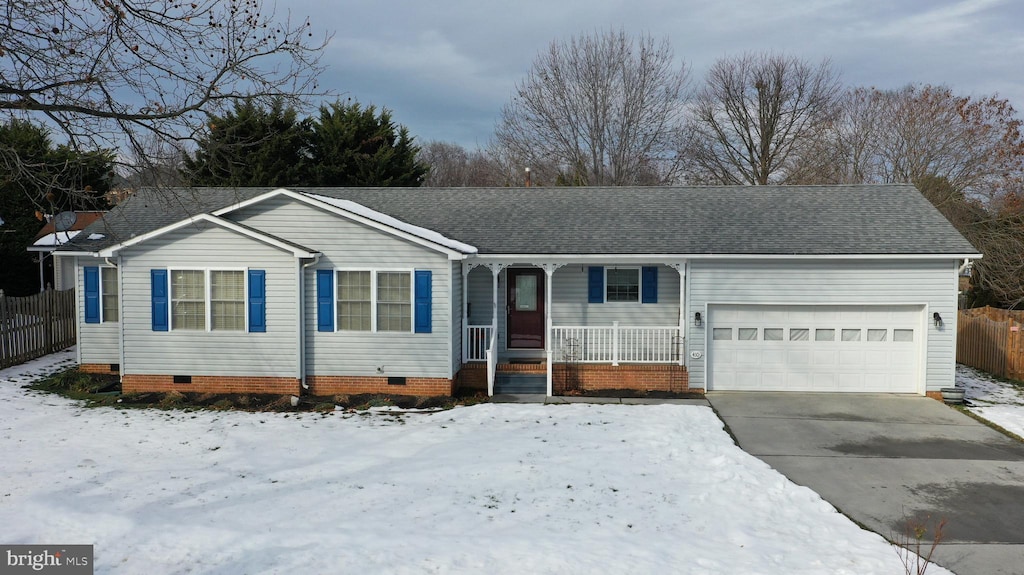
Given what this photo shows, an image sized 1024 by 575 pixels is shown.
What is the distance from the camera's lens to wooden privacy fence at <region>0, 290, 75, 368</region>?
1458 cm

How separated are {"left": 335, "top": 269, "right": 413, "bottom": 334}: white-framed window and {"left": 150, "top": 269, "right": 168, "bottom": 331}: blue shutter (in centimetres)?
329

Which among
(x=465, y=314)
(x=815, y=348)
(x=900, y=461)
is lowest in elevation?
(x=900, y=461)

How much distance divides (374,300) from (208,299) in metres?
3.17

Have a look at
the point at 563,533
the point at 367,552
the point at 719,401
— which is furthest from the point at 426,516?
the point at 719,401

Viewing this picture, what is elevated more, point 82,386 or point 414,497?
point 82,386

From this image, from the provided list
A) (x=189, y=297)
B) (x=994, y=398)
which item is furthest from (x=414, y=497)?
(x=994, y=398)

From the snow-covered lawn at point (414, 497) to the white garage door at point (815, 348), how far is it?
2657 millimetres

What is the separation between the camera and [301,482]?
781cm

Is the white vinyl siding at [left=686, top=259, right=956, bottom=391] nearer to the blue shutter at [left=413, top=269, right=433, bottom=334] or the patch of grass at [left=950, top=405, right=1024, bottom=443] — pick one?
the patch of grass at [left=950, top=405, right=1024, bottom=443]

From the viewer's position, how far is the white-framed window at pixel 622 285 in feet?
46.9

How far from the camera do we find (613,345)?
43.4 feet

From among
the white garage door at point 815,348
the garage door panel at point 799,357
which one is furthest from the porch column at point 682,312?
the garage door panel at point 799,357

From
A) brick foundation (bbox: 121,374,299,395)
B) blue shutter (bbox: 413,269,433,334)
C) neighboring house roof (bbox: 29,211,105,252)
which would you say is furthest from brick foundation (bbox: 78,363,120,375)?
blue shutter (bbox: 413,269,433,334)
